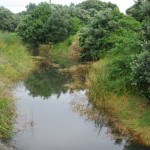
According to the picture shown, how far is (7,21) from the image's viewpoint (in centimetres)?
5916

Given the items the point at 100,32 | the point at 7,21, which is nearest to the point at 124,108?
the point at 100,32

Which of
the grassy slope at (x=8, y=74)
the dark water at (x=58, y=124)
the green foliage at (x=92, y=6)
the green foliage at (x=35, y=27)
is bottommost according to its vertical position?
the dark water at (x=58, y=124)

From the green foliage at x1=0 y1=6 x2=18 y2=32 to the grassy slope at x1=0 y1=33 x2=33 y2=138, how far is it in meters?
29.4

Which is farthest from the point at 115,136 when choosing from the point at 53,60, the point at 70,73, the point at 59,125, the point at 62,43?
the point at 62,43

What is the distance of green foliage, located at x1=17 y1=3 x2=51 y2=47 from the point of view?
134 ft

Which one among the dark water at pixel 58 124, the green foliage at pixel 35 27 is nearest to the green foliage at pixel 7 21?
the green foliage at pixel 35 27

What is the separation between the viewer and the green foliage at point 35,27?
4082 cm

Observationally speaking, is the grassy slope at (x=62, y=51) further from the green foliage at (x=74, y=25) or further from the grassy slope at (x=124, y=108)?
the grassy slope at (x=124, y=108)

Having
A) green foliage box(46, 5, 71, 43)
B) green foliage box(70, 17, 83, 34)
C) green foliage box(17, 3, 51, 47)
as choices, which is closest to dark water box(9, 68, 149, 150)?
green foliage box(46, 5, 71, 43)

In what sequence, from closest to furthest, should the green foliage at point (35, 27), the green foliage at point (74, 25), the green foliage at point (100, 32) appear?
the green foliage at point (100, 32) → the green foliage at point (35, 27) → the green foliage at point (74, 25)

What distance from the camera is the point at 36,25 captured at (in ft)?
A: 134

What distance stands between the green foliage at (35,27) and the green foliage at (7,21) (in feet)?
55.0

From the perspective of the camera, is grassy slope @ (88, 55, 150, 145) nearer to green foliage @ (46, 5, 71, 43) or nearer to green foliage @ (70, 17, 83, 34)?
green foliage @ (46, 5, 71, 43)

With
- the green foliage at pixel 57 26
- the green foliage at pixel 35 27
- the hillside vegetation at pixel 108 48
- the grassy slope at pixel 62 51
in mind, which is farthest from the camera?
the green foliage at pixel 35 27
